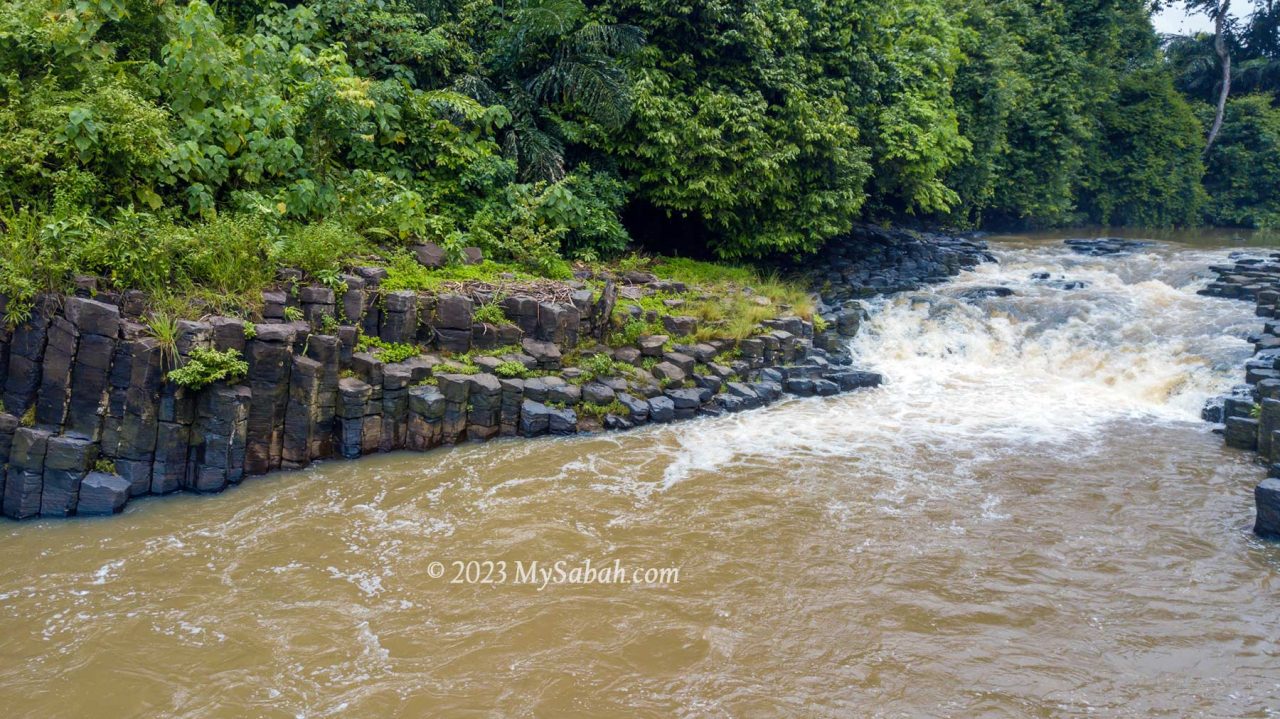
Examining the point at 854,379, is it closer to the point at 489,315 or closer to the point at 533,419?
the point at 533,419

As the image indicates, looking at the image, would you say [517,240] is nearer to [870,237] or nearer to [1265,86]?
[870,237]

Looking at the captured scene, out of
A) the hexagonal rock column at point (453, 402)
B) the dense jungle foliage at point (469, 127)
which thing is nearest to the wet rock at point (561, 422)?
the hexagonal rock column at point (453, 402)

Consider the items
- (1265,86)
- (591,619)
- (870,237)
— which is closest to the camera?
(591,619)

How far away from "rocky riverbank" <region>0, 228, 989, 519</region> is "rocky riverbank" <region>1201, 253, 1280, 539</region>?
4.81 meters

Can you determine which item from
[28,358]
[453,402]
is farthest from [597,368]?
[28,358]

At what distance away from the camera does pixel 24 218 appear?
8.29 metres

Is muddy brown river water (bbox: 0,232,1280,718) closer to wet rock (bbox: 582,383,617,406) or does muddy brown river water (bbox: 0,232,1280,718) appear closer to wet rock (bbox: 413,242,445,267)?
wet rock (bbox: 582,383,617,406)

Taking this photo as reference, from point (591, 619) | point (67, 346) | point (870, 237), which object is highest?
point (870, 237)

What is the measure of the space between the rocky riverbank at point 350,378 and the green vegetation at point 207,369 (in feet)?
0.17

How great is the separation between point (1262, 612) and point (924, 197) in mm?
13079

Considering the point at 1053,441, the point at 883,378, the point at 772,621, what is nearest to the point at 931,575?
the point at 772,621

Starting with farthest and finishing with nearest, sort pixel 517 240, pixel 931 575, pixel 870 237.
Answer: pixel 870 237
pixel 517 240
pixel 931 575

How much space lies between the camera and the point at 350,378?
9273mm

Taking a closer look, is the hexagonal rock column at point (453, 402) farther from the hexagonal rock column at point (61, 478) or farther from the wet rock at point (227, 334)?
the hexagonal rock column at point (61, 478)
